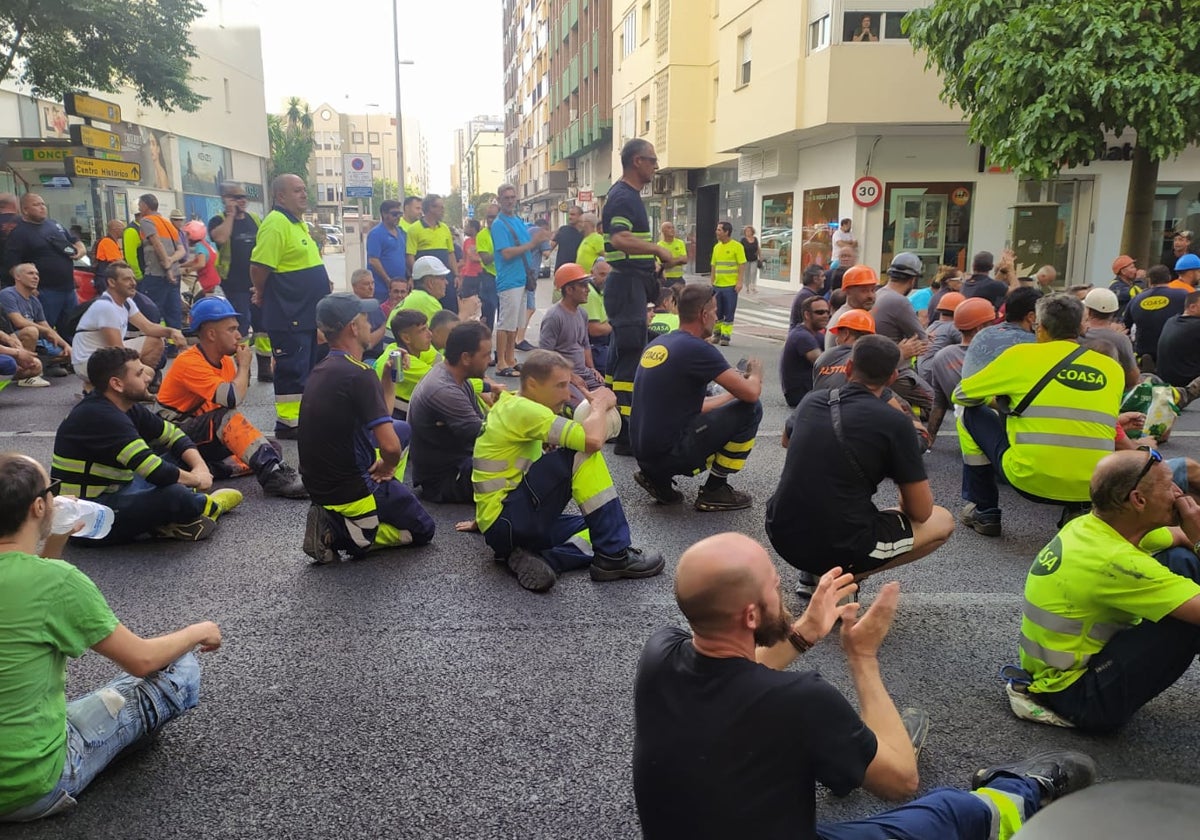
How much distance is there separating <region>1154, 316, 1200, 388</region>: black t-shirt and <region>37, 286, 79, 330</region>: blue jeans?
12189 mm

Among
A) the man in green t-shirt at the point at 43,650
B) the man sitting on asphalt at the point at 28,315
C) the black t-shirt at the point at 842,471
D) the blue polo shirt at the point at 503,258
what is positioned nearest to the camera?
the man in green t-shirt at the point at 43,650

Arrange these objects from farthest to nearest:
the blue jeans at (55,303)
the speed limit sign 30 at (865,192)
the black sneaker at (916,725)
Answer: the speed limit sign 30 at (865,192)
the blue jeans at (55,303)
the black sneaker at (916,725)

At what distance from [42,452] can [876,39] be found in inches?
739

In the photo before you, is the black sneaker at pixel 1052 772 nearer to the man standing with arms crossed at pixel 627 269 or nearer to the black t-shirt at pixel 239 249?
the man standing with arms crossed at pixel 627 269

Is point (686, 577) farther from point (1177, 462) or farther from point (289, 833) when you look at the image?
point (1177, 462)

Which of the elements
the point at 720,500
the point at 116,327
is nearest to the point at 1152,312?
the point at 720,500

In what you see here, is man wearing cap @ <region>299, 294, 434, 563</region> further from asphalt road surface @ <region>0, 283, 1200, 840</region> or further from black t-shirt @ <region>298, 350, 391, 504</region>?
asphalt road surface @ <region>0, 283, 1200, 840</region>

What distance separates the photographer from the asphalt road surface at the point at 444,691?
2943 millimetres

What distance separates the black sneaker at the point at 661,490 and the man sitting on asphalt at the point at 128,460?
2.81m

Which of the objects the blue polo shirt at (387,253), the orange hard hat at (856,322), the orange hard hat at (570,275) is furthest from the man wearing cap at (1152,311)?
the blue polo shirt at (387,253)

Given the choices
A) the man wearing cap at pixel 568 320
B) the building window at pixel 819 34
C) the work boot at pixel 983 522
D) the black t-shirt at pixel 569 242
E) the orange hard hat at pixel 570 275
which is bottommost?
the work boot at pixel 983 522

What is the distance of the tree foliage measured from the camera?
1262cm

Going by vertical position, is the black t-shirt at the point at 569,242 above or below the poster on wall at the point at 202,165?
below

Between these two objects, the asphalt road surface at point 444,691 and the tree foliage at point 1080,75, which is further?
the tree foliage at point 1080,75
